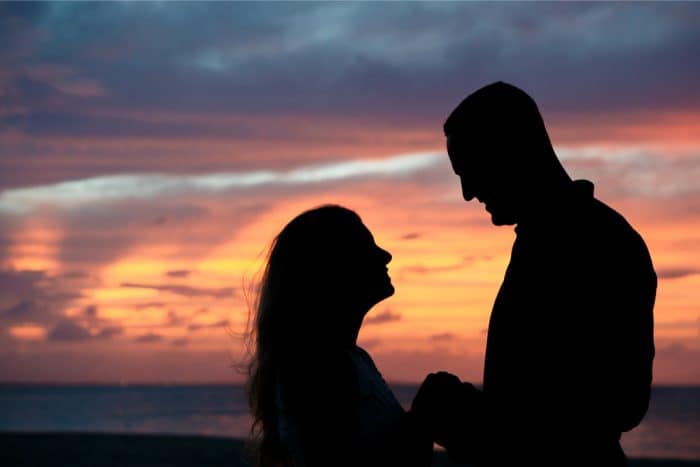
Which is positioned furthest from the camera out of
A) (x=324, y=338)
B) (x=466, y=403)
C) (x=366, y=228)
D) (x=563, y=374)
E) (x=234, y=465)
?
(x=234, y=465)

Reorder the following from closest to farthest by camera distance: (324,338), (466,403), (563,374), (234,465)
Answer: (563,374), (466,403), (324,338), (234,465)

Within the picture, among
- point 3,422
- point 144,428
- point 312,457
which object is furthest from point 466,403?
point 3,422

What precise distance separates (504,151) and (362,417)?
943 mm

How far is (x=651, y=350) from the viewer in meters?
3.04

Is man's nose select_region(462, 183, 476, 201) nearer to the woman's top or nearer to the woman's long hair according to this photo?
the woman's long hair

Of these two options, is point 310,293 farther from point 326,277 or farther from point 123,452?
point 123,452

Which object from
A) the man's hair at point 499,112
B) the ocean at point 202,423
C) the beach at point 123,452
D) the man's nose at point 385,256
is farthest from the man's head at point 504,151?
the ocean at point 202,423

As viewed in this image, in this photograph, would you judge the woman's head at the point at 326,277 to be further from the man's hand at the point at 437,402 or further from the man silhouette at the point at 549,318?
the man silhouette at the point at 549,318

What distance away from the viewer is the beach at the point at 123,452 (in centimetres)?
1639

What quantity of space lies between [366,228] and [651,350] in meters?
1.08

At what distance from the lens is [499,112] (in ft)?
10.3

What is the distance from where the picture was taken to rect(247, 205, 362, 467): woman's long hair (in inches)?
139

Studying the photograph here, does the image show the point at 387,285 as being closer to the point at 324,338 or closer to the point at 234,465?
the point at 324,338

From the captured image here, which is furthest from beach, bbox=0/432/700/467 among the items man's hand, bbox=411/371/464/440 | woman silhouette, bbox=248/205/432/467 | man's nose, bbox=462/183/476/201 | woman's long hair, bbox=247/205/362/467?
man's nose, bbox=462/183/476/201
